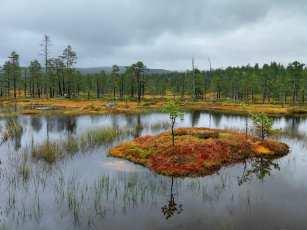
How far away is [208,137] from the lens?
1620 inches

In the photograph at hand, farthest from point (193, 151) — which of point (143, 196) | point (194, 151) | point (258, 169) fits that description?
point (143, 196)

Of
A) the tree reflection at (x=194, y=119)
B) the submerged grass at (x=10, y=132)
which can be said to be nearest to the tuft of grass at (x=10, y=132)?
the submerged grass at (x=10, y=132)

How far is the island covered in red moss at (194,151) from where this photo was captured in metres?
31.4

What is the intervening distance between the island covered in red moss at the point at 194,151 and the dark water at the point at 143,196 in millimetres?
1433

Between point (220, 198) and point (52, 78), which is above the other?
point (52, 78)

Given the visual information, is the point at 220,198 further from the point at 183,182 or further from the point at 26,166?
the point at 26,166

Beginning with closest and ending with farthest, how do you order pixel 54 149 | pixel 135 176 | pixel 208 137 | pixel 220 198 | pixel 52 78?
1. pixel 220 198
2. pixel 135 176
3. pixel 54 149
4. pixel 208 137
5. pixel 52 78

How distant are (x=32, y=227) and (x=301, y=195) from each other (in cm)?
1896

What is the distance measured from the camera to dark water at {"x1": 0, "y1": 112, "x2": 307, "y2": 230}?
2031 cm

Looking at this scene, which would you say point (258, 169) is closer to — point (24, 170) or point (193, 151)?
point (193, 151)

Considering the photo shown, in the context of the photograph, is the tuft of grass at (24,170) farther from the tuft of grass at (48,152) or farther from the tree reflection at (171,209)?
the tree reflection at (171,209)

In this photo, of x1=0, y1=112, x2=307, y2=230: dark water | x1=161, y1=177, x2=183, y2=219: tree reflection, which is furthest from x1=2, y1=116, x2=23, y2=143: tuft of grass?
x1=161, y1=177, x2=183, y2=219: tree reflection

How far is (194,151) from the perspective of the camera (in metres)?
34.2

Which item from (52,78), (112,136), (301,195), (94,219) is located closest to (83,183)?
(94,219)
